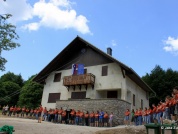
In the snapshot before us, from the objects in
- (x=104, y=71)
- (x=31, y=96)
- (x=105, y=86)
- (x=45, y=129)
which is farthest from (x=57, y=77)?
(x=45, y=129)

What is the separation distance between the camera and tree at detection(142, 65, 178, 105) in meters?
37.3

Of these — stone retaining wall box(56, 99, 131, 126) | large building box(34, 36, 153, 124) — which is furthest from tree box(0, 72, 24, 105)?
stone retaining wall box(56, 99, 131, 126)

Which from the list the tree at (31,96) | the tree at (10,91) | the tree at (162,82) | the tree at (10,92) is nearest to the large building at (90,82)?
the tree at (162,82)

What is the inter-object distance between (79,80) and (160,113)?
37.1ft

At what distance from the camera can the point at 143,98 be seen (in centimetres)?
3034

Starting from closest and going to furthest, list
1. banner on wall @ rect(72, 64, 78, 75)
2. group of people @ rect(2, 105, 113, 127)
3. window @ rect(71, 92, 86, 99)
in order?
group of people @ rect(2, 105, 113, 127)
window @ rect(71, 92, 86, 99)
banner on wall @ rect(72, 64, 78, 75)

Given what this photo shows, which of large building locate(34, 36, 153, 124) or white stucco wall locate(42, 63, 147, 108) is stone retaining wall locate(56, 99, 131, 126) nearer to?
large building locate(34, 36, 153, 124)

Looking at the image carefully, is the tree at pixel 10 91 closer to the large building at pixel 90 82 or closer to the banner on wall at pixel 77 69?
the large building at pixel 90 82

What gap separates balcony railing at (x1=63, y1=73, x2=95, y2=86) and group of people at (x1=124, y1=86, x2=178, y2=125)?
6692mm

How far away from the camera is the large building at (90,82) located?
2323 cm

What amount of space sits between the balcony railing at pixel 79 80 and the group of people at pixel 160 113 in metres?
6.69

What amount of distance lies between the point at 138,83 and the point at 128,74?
4.09 metres

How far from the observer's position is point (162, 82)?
38000mm

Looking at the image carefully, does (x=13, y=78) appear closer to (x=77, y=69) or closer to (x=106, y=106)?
(x=77, y=69)
